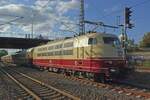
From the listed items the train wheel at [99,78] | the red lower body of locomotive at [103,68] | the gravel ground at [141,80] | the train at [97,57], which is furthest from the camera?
the gravel ground at [141,80]

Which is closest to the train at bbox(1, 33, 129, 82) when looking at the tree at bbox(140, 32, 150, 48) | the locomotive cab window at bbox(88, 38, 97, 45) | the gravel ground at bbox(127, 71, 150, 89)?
the locomotive cab window at bbox(88, 38, 97, 45)

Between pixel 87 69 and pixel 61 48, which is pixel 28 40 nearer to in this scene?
pixel 61 48

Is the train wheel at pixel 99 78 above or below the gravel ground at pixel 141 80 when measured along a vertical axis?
above

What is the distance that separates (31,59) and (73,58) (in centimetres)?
2695

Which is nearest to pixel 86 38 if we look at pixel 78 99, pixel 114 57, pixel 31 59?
pixel 114 57

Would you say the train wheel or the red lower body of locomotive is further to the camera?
the train wheel

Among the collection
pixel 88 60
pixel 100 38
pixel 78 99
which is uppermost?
pixel 100 38

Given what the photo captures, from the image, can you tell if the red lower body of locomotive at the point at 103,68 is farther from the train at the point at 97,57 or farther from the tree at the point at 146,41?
the tree at the point at 146,41

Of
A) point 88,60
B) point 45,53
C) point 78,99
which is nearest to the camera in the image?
point 78,99

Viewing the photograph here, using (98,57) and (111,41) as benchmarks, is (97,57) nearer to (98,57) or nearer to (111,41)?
(98,57)

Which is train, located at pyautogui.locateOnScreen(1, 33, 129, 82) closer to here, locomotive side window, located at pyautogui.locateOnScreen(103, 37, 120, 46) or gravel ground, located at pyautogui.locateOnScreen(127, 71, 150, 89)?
locomotive side window, located at pyautogui.locateOnScreen(103, 37, 120, 46)

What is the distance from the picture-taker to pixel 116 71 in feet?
69.1

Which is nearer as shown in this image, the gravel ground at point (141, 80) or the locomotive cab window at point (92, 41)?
the locomotive cab window at point (92, 41)

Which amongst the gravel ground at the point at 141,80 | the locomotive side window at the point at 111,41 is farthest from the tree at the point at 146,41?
the locomotive side window at the point at 111,41
